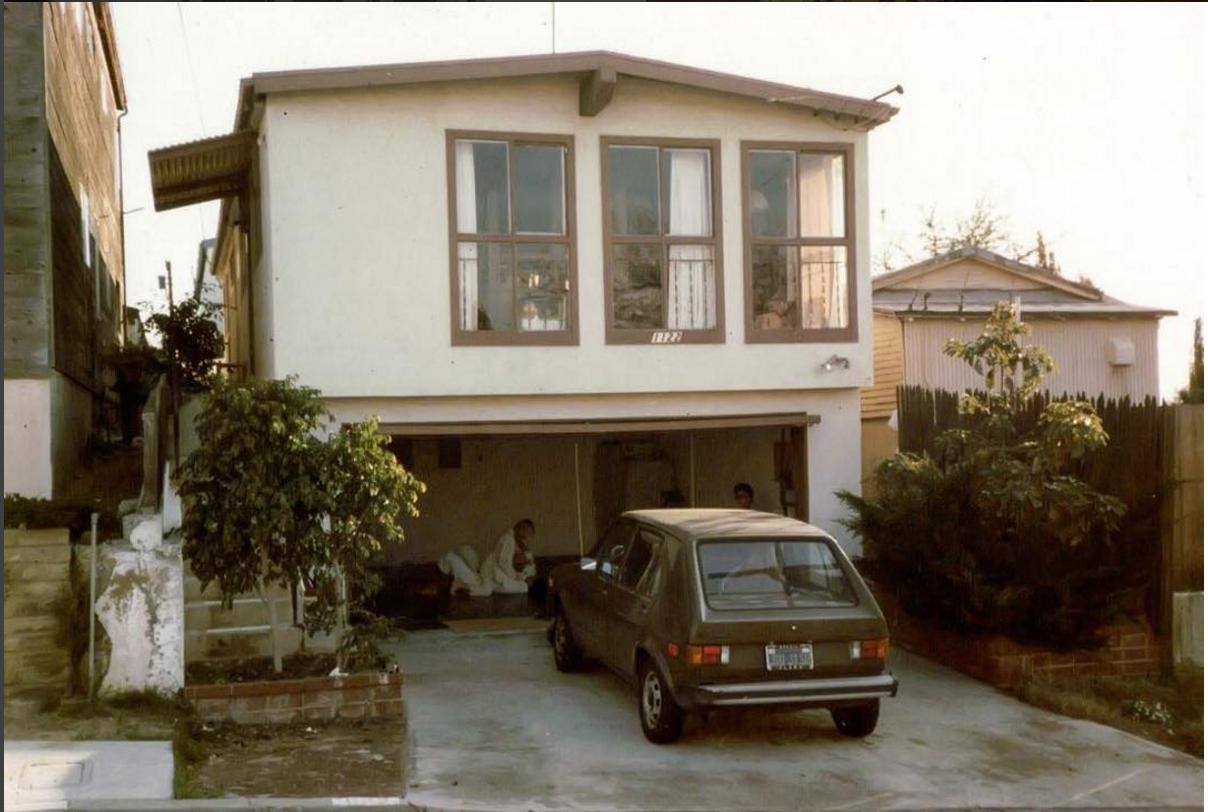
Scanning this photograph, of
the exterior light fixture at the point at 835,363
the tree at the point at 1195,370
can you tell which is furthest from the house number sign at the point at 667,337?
the tree at the point at 1195,370

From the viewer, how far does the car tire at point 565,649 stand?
423 inches

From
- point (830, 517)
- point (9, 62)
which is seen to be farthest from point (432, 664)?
point (9, 62)

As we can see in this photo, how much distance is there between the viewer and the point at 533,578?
1470cm

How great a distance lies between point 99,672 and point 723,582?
446 centimetres

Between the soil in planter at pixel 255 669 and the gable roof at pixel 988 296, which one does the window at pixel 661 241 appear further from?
the gable roof at pixel 988 296

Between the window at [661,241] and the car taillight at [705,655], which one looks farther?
the window at [661,241]

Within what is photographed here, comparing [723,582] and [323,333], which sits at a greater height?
[323,333]

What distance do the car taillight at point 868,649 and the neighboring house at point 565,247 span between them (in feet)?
15.8

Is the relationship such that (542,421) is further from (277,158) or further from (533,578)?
(277,158)

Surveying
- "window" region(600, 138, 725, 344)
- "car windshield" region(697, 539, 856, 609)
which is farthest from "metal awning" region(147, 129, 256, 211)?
"car windshield" region(697, 539, 856, 609)

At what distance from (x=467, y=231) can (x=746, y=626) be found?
5.80 metres

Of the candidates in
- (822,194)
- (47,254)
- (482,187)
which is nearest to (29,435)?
(47,254)

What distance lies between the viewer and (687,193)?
13.0 meters

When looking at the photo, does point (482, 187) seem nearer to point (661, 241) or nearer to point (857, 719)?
point (661, 241)
